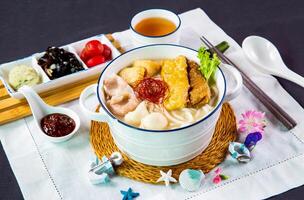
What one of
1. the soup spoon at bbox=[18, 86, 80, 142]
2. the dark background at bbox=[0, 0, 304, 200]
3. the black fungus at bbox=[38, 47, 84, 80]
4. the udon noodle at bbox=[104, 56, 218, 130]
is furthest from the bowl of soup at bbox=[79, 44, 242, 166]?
the dark background at bbox=[0, 0, 304, 200]

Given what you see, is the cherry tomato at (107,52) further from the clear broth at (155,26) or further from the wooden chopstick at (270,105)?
the wooden chopstick at (270,105)

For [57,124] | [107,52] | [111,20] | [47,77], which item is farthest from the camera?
[111,20]

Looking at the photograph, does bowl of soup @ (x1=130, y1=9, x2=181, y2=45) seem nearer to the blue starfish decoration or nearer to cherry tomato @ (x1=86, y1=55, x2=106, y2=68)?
cherry tomato @ (x1=86, y1=55, x2=106, y2=68)

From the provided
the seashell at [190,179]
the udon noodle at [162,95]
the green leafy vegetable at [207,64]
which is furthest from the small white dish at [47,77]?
the seashell at [190,179]

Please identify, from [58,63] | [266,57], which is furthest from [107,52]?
[266,57]

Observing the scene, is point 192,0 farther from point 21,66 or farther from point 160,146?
point 160,146

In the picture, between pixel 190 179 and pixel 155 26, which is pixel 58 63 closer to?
pixel 155 26

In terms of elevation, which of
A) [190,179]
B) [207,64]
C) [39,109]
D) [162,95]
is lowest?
[39,109]
